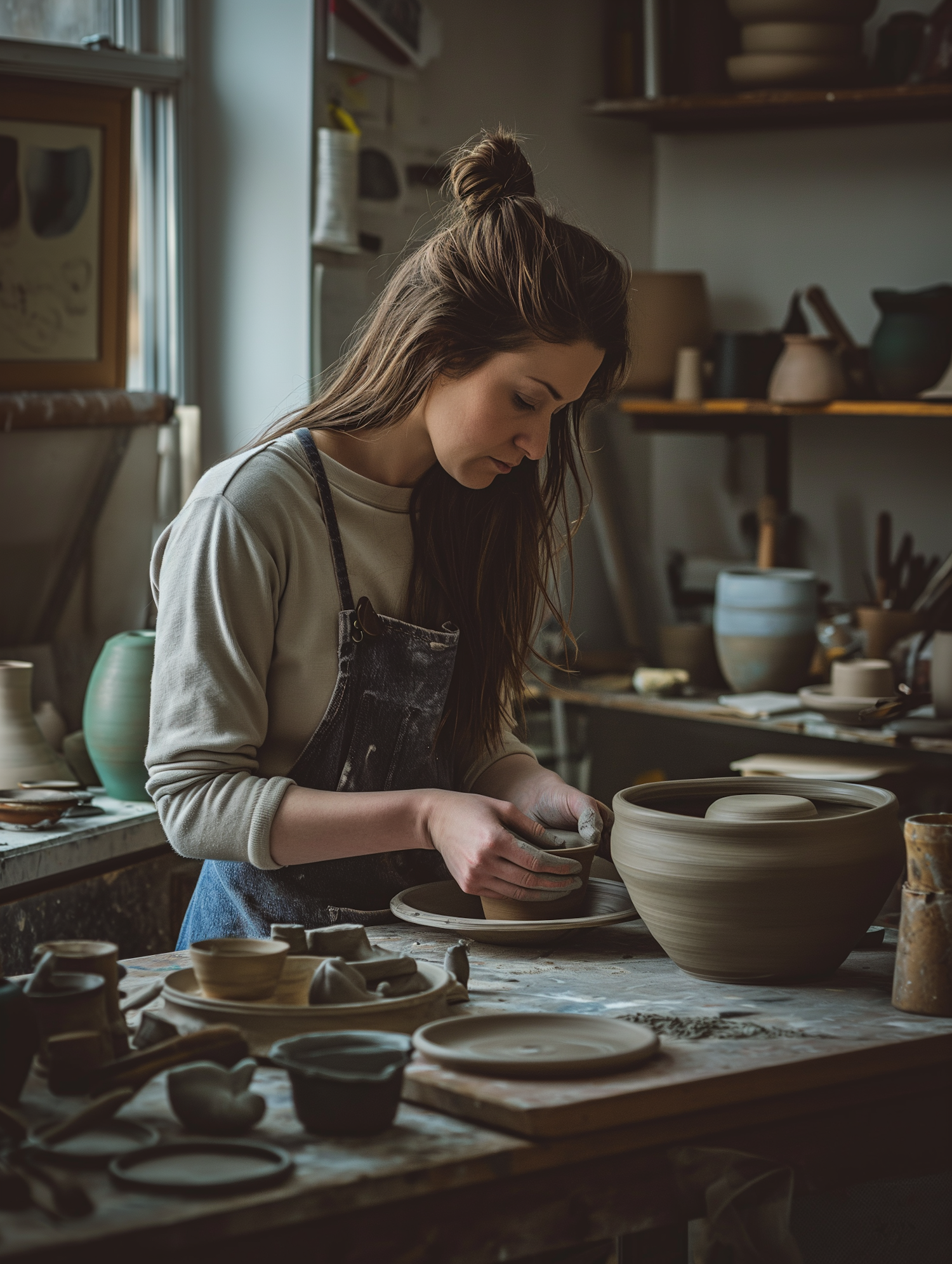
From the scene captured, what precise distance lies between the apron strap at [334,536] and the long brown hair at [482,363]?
0.35ft

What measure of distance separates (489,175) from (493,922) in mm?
884

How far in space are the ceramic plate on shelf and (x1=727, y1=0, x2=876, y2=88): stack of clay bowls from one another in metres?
1.68

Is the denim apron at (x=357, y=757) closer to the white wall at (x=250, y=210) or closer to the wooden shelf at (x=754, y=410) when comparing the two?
the white wall at (x=250, y=210)

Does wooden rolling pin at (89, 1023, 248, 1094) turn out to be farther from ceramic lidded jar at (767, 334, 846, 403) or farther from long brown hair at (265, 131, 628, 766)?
ceramic lidded jar at (767, 334, 846, 403)

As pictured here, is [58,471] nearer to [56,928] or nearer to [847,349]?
[56,928]

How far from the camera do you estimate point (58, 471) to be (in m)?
3.22

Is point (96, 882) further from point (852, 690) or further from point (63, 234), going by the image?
point (852, 690)

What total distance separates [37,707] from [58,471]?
55cm

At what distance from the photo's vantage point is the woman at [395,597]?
5.29 feet

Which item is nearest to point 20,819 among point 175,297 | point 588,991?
point 588,991

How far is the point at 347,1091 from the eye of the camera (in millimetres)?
1066

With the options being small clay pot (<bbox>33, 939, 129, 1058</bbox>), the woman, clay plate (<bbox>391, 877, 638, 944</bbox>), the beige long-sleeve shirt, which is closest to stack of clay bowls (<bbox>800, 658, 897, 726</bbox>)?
the woman

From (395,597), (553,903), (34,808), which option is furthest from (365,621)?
(34,808)

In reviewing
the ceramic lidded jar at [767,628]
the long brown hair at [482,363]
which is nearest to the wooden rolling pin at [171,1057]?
the long brown hair at [482,363]
